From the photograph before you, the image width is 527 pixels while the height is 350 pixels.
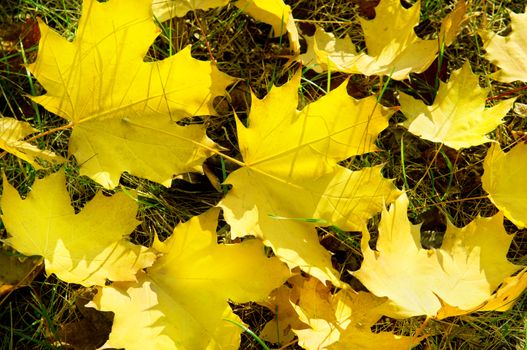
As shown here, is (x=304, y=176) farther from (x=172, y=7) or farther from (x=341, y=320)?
(x=172, y=7)

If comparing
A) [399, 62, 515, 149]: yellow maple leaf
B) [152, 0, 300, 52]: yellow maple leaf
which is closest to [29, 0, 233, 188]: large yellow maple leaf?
[152, 0, 300, 52]: yellow maple leaf

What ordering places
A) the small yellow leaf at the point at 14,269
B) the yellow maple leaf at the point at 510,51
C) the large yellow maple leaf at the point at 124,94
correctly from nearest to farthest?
the large yellow maple leaf at the point at 124,94 → the small yellow leaf at the point at 14,269 → the yellow maple leaf at the point at 510,51

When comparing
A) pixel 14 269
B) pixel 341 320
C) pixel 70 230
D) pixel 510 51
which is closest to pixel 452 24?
pixel 510 51

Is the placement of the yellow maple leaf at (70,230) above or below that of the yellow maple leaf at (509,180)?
above

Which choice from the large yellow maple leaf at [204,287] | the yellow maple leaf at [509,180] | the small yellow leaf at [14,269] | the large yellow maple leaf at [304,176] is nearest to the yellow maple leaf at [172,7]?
the large yellow maple leaf at [304,176]

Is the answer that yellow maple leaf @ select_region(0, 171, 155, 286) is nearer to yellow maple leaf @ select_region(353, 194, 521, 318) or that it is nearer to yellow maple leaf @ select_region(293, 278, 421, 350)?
yellow maple leaf @ select_region(293, 278, 421, 350)

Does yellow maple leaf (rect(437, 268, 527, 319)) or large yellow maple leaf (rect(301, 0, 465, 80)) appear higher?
large yellow maple leaf (rect(301, 0, 465, 80))

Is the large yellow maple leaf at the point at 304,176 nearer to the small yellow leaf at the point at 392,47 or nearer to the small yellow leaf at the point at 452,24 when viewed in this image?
the small yellow leaf at the point at 392,47
